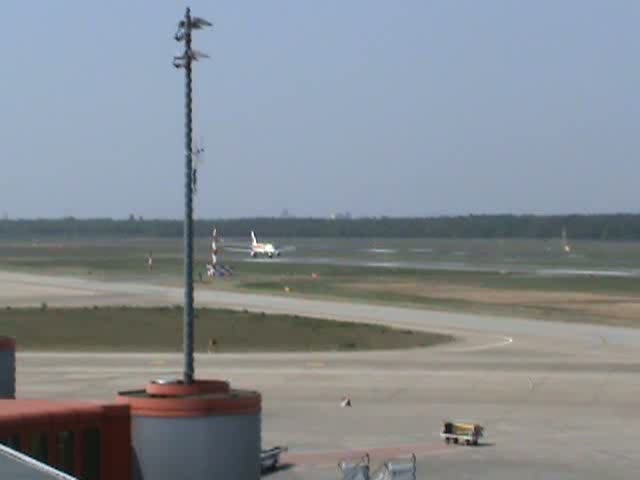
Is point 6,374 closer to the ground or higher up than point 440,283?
higher up

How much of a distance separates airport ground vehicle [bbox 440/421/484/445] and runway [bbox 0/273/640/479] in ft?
1.26

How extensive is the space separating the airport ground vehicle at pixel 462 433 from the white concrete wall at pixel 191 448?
64.9 feet

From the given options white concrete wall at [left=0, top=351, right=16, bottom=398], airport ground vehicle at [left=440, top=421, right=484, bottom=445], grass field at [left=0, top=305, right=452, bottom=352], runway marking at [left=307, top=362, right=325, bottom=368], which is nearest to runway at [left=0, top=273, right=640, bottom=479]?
runway marking at [left=307, top=362, right=325, bottom=368]

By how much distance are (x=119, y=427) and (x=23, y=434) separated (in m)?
1.48

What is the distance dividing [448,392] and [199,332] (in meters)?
26.7

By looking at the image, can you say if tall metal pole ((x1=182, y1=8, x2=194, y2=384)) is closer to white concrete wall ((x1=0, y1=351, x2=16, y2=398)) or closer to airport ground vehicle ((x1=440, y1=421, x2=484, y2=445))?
white concrete wall ((x1=0, y1=351, x2=16, y2=398))

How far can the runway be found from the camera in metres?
35.6

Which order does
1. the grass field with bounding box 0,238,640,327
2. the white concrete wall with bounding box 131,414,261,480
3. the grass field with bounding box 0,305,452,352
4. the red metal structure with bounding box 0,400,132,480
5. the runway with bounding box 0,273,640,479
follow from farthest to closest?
the grass field with bounding box 0,238,640,327 < the grass field with bounding box 0,305,452,352 < the runway with bounding box 0,273,640,479 < the white concrete wall with bounding box 131,414,261,480 < the red metal structure with bounding box 0,400,132,480

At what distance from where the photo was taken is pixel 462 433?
37.7m

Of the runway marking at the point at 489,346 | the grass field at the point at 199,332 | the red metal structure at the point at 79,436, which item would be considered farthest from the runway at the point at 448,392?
the red metal structure at the point at 79,436

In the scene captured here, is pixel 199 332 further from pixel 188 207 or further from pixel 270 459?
pixel 188 207

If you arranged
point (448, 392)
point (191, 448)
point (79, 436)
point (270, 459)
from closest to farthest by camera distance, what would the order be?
1. point (79, 436)
2. point (191, 448)
3. point (270, 459)
4. point (448, 392)

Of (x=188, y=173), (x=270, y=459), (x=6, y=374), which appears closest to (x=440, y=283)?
(x=270, y=459)

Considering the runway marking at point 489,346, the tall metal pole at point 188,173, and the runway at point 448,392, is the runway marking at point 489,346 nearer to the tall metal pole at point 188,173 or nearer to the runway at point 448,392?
the runway at point 448,392
